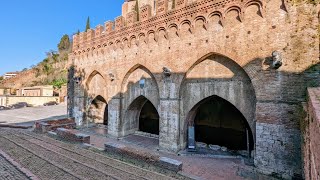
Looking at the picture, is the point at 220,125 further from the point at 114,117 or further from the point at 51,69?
the point at 51,69

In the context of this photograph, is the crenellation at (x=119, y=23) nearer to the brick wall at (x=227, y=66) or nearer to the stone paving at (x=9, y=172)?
the brick wall at (x=227, y=66)

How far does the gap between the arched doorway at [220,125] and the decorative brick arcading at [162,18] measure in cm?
698

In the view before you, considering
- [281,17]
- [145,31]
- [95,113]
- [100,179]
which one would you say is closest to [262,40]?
[281,17]

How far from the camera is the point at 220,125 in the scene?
1719 centimetres

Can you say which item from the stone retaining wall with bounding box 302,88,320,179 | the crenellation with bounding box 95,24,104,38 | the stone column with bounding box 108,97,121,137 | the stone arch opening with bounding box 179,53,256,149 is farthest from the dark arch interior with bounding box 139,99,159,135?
the stone retaining wall with bounding box 302,88,320,179

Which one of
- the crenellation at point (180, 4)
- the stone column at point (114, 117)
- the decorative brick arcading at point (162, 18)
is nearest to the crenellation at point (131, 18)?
the decorative brick arcading at point (162, 18)

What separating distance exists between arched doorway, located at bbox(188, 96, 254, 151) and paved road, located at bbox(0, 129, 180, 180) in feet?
29.0

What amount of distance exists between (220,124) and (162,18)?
1047 cm

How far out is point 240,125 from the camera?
634 inches

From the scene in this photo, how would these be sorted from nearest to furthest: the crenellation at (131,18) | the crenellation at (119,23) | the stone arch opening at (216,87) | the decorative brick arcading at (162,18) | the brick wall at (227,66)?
the brick wall at (227,66)
the stone arch opening at (216,87)
the decorative brick arcading at (162,18)
the crenellation at (131,18)
the crenellation at (119,23)

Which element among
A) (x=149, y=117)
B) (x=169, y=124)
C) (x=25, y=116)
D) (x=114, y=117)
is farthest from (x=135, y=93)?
(x=25, y=116)

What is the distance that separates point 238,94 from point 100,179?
254 inches

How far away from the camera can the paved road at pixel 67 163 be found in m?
6.47

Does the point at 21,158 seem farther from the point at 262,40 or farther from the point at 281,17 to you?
the point at 281,17
